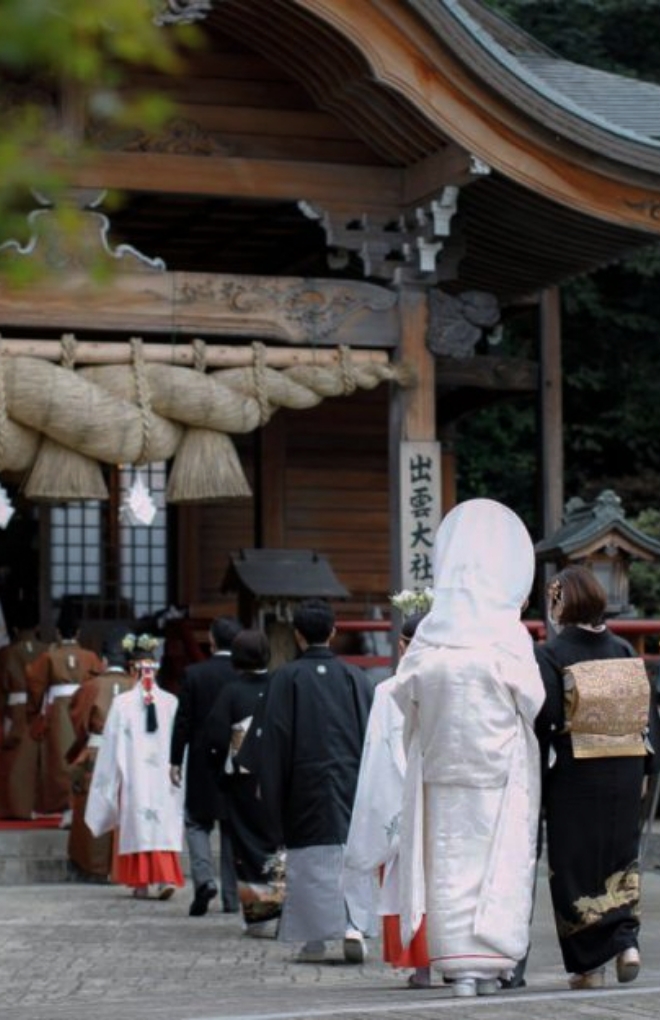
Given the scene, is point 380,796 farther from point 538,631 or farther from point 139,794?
point 538,631

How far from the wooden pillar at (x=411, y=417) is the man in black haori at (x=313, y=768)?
494 centimetres

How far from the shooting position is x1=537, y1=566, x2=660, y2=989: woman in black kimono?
7910mm

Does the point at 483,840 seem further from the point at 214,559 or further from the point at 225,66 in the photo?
the point at 214,559

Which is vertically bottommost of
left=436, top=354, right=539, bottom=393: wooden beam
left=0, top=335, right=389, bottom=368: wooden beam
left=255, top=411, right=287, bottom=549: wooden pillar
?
left=255, top=411, right=287, bottom=549: wooden pillar

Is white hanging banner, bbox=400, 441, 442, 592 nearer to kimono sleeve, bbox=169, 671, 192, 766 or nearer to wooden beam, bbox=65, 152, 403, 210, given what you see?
wooden beam, bbox=65, 152, 403, 210

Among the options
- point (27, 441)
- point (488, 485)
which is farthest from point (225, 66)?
point (488, 485)

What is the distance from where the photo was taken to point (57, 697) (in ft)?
54.2

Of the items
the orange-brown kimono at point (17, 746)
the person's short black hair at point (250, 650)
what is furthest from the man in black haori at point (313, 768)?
the orange-brown kimono at point (17, 746)

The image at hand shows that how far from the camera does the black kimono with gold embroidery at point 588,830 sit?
7902mm

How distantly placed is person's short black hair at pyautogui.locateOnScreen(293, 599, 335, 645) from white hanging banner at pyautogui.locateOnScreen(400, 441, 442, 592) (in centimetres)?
495

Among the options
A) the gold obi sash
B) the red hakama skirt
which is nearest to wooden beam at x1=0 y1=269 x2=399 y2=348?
the red hakama skirt

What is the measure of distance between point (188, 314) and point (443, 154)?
2.04m

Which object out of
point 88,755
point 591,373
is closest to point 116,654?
point 88,755

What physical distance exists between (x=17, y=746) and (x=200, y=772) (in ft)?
14.4
